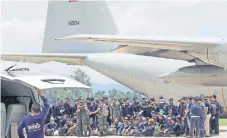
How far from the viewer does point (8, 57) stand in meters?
22.1

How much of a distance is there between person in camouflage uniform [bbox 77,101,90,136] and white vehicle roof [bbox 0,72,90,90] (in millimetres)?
9608

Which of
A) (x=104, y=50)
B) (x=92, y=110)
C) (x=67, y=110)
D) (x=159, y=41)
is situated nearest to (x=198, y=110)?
(x=159, y=41)

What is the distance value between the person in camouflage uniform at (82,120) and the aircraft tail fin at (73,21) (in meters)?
9.21

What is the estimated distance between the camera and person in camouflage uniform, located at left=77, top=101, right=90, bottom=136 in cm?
1583

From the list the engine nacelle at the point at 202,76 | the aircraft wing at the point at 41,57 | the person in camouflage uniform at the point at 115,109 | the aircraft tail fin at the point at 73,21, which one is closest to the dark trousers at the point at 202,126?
the engine nacelle at the point at 202,76

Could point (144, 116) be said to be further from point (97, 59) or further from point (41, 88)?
point (41, 88)

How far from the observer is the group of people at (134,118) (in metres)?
15.3

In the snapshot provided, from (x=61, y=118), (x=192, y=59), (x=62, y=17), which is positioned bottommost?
(x=61, y=118)

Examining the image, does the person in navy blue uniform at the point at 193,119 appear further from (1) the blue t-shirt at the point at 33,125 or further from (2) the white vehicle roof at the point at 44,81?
(2) the white vehicle roof at the point at 44,81

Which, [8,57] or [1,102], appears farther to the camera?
[8,57]

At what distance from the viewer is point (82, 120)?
15.9m

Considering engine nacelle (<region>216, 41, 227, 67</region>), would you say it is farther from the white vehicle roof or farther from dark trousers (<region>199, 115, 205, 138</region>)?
the white vehicle roof

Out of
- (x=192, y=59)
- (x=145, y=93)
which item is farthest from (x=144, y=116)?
(x=145, y=93)

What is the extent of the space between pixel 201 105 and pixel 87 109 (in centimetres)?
358
